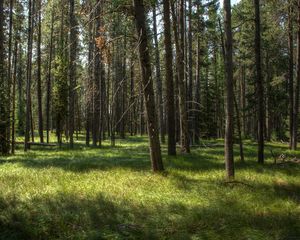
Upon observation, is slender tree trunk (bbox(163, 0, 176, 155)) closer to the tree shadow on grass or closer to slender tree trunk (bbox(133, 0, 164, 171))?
slender tree trunk (bbox(133, 0, 164, 171))

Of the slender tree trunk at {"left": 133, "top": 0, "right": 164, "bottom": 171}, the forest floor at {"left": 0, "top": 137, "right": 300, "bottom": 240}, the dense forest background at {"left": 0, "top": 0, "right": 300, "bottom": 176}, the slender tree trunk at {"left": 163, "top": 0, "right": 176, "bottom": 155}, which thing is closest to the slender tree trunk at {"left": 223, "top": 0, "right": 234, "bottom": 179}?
the dense forest background at {"left": 0, "top": 0, "right": 300, "bottom": 176}

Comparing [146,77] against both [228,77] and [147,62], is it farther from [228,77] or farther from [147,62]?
[228,77]

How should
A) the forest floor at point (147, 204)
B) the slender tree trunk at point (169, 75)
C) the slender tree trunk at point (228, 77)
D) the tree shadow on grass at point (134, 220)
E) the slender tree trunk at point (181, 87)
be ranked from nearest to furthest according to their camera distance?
the tree shadow on grass at point (134, 220), the forest floor at point (147, 204), the slender tree trunk at point (228, 77), the slender tree trunk at point (169, 75), the slender tree trunk at point (181, 87)

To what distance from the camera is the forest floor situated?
6879 millimetres

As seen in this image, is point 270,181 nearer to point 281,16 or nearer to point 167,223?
point 167,223

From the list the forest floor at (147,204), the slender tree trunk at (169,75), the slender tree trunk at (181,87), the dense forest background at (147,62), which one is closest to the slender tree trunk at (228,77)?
the dense forest background at (147,62)

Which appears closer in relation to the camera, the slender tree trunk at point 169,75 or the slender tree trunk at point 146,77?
the slender tree trunk at point 146,77

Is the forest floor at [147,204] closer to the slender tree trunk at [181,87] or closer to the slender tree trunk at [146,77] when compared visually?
the slender tree trunk at [146,77]

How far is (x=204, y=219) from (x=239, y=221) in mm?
694

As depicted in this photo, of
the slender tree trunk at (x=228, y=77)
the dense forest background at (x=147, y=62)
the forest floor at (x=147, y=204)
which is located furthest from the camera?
the dense forest background at (x=147, y=62)

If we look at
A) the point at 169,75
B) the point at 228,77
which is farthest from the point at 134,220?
the point at 169,75

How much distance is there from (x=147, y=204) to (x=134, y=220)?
3.33 ft

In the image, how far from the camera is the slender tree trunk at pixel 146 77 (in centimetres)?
1144

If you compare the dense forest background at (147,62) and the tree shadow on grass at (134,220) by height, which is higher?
the dense forest background at (147,62)
